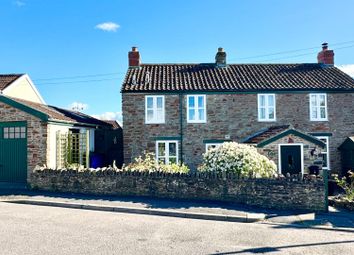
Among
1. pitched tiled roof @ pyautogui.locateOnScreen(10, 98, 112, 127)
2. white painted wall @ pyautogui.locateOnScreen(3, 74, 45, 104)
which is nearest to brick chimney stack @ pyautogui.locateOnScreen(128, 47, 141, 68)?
pitched tiled roof @ pyautogui.locateOnScreen(10, 98, 112, 127)

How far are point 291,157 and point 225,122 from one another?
4580 millimetres

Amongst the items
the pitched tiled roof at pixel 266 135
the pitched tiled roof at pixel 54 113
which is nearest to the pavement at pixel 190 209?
the pitched tiled roof at pixel 54 113

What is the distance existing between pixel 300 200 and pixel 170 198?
484 cm

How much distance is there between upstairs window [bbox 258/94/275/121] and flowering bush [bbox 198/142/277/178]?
270 inches

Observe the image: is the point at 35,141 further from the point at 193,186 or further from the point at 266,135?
the point at 266,135

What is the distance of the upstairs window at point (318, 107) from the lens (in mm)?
19000

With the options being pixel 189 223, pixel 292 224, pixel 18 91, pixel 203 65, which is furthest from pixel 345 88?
pixel 18 91

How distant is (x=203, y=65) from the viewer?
22.3 meters

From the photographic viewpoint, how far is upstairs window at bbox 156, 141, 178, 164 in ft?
60.3

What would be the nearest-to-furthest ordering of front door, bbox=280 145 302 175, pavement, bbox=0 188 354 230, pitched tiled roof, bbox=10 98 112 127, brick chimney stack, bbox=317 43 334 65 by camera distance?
pavement, bbox=0 188 354 230, pitched tiled roof, bbox=10 98 112 127, front door, bbox=280 145 302 175, brick chimney stack, bbox=317 43 334 65

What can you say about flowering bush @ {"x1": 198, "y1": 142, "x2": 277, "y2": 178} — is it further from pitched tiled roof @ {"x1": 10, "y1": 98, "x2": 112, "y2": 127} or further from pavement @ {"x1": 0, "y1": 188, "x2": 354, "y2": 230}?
pitched tiled roof @ {"x1": 10, "y1": 98, "x2": 112, "y2": 127}

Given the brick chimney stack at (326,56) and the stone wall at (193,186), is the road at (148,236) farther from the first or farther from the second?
the brick chimney stack at (326,56)

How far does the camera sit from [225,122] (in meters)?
18.8

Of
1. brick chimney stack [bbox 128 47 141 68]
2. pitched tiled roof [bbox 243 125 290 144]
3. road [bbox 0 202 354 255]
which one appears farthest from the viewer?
brick chimney stack [bbox 128 47 141 68]
